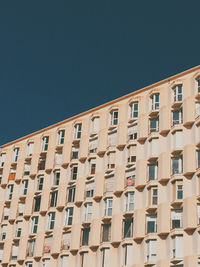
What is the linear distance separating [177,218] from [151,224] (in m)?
2.75

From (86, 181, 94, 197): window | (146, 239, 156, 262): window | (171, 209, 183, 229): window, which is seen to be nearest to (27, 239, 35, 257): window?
(86, 181, 94, 197): window

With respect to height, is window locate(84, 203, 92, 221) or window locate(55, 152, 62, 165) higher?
window locate(55, 152, 62, 165)

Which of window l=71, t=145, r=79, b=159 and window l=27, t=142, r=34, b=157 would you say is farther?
window l=27, t=142, r=34, b=157

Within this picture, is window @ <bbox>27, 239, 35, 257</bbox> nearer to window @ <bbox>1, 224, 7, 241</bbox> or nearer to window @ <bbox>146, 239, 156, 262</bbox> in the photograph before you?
window @ <bbox>1, 224, 7, 241</bbox>

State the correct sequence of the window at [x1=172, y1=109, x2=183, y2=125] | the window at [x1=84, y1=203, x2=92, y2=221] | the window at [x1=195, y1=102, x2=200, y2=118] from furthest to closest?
the window at [x1=84, y1=203, x2=92, y2=221] < the window at [x1=172, y1=109, x2=183, y2=125] < the window at [x1=195, y1=102, x2=200, y2=118]

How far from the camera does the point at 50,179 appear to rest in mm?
56188

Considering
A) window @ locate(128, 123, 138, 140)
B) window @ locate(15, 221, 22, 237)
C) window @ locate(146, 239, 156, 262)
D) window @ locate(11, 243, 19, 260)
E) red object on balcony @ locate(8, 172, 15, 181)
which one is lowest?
window @ locate(146, 239, 156, 262)

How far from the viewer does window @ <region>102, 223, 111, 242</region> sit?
47344 mm

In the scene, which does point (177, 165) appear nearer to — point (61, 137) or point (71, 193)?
point (71, 193)

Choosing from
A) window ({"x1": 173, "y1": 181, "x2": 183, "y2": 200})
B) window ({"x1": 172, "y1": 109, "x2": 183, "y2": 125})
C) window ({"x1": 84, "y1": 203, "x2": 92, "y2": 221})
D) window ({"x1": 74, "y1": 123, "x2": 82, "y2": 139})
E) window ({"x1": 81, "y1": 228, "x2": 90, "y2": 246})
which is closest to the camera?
window ({"x1": 173, "y1": 181, "x2": 183, "y2": 200})

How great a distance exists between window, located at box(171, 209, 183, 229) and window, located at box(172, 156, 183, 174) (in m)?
3.98

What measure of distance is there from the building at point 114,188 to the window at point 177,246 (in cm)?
9

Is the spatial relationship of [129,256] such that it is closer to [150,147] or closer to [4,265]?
[150,147]

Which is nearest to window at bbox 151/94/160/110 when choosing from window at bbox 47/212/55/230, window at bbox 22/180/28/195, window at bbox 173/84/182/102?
window at bbox 173/84/182/102
